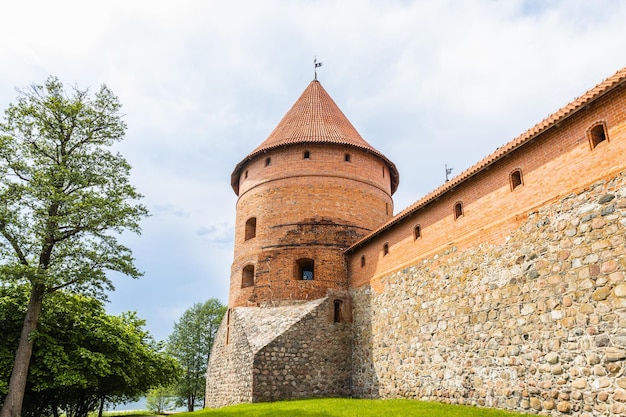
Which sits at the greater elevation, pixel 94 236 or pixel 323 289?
pixel 94 236

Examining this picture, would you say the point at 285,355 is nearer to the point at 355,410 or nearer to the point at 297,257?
the point at 297,257

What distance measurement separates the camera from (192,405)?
1195 inches

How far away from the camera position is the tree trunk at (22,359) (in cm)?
1135

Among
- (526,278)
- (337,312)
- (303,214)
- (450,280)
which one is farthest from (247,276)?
(526,278)

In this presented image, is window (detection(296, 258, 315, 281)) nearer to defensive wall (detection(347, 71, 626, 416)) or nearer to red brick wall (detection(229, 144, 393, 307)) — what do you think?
red brick wall (detection(229, 144, 393, 307))

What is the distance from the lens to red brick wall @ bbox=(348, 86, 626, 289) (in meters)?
8.00

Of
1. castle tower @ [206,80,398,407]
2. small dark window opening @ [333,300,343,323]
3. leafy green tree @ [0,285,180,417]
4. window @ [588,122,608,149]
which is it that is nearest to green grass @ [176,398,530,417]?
castle tower @ [206,80,398,407]

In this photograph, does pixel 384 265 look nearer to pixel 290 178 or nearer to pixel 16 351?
pixel 290 178

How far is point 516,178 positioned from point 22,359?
1256 centimetres

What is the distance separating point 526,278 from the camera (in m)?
9.01

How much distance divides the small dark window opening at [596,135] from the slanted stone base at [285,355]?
31.7 ft

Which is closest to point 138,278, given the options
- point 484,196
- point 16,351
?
point 16,351

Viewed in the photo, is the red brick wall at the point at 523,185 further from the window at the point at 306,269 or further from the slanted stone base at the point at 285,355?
the window at the point at 306,269

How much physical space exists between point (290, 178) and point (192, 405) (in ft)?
65.7
